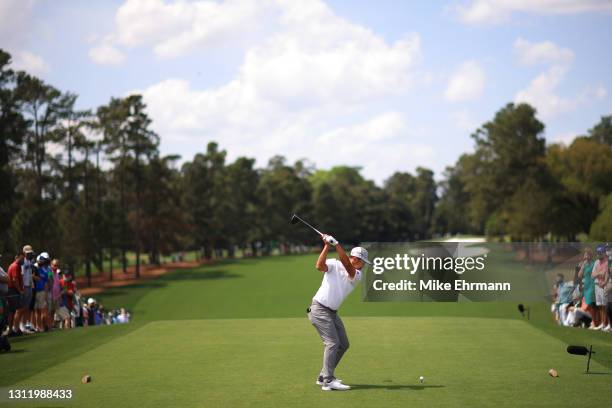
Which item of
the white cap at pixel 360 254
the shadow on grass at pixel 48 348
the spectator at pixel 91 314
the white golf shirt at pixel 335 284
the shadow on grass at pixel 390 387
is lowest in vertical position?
the spectator at pixel 91 314

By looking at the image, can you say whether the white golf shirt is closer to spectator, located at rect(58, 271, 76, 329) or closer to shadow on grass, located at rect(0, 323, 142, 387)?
shadow on grass, located at rect(0, 323, 142, 387)

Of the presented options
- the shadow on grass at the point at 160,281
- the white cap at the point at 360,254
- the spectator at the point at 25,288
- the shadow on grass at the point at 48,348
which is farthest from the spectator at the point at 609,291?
the shadow on grass at the point at 160,281

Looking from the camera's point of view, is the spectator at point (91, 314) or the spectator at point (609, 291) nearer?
the spectator at point (609, 291)

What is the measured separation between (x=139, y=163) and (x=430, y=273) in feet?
210

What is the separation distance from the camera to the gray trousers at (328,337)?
12.7m

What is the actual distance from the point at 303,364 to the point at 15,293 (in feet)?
29.9

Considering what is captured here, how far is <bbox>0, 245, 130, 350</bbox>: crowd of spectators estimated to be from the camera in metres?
20.2

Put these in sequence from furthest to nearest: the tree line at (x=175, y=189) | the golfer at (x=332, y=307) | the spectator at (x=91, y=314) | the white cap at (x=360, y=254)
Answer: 1. the tree line at (x=175, y=189)
2. the spectator at (x=91, y=314)
3. the golfer at (x=332, y=307)
4. the white cap at (x=360, y=254)

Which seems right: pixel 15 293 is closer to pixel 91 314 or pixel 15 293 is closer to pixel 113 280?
pixel 91 314

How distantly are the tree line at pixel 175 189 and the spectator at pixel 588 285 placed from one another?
23943 millimetres

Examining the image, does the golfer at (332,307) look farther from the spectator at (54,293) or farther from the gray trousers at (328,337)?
the spectator at (54,293)

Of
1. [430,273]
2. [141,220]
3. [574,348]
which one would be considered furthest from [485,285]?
[141,220]

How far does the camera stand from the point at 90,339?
20766mm

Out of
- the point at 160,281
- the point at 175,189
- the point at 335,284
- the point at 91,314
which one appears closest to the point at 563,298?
the point at 335,284
